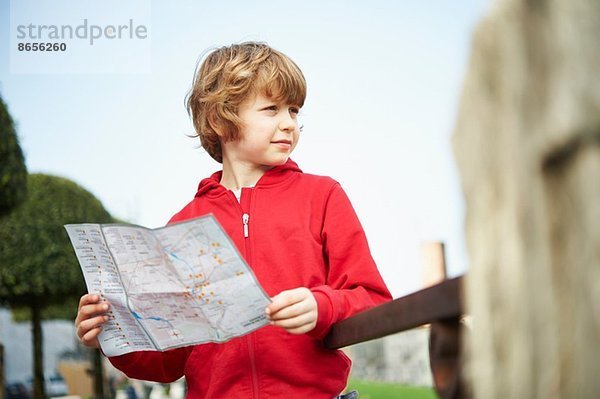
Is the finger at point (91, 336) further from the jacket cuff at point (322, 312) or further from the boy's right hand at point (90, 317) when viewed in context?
the jacket cuff at point (322, 312)

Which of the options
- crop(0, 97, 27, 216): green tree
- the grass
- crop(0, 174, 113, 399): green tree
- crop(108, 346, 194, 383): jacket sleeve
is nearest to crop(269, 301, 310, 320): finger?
crop(108, 346, 194, 383): jacket sleeve

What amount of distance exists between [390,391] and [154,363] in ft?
45.9

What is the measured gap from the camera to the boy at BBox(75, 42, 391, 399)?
6.08ft

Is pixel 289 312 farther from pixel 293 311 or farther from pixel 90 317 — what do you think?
pixel 90 317

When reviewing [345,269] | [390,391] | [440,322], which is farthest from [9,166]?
[390,391]

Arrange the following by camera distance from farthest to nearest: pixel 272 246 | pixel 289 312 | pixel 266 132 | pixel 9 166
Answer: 1. pixel 9 166
2. pixel 266 132
3. pixel 272 246
4. pixel 289 312

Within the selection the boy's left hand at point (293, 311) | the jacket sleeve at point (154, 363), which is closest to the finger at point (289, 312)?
the boy's left hand at point (293, 311)

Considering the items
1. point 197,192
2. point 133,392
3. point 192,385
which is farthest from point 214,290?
point 133,392

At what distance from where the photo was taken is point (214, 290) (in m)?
1.65

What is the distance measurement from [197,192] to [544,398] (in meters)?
1.66

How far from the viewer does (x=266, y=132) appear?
6.90ft

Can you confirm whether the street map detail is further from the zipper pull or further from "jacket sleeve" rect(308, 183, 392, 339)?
the zipper pull

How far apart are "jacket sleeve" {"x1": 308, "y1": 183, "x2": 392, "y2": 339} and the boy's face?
17 centimetres

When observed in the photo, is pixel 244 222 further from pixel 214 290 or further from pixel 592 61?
pixel 592 61
